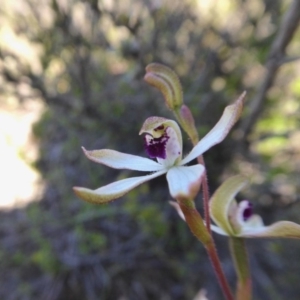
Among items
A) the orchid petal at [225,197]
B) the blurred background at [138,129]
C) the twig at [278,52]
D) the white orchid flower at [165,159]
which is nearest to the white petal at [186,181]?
the white orchid flower at [165,159]

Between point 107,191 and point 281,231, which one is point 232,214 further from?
point 107,191

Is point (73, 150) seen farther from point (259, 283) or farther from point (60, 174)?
point (259, 283)

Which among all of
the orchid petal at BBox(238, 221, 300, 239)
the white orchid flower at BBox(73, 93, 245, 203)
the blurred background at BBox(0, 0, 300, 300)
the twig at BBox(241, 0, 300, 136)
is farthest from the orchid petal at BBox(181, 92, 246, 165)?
the blurred background at BBox(0, 0, 300, 300)

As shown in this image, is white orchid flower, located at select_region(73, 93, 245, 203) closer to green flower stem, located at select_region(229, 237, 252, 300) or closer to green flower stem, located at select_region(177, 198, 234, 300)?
green flower stem, located at select_region(177, 198, 234, 300)

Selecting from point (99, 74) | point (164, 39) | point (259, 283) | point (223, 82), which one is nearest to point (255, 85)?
point (223, 82)

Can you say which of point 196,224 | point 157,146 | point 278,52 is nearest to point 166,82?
point 157,146
